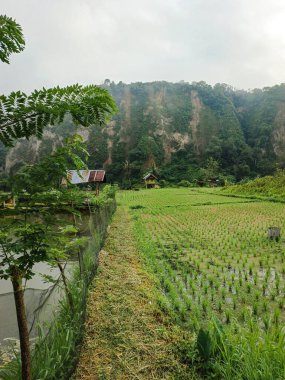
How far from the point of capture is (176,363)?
3.10 meters

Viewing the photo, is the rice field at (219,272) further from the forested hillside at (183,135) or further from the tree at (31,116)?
the forested hillside at (183,135)

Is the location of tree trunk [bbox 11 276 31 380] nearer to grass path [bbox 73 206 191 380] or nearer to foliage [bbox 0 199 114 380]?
foliage [bbox 0 199 114 380]

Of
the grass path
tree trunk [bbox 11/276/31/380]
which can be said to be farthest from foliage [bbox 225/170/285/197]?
tree trunk [bbox 11/276/31/380]

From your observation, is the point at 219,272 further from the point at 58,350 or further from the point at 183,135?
the point at 183,135

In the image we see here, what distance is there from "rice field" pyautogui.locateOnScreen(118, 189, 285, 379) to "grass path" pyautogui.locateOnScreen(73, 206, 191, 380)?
37 centimetres

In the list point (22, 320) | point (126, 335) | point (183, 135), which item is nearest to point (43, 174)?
point (22, 320)

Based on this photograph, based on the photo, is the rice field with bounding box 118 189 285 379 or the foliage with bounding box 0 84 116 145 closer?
the foliage with bounding box 0 84 116 145

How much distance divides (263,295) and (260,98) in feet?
293

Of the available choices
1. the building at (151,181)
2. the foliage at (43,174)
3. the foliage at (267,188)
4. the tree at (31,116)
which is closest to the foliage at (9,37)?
the tree at (31,116)

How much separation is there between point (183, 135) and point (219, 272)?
230 ft

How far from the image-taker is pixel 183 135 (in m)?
73.8

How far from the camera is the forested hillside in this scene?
62.6m

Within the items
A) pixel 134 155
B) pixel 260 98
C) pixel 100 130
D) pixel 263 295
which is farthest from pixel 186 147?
pixel 263 295

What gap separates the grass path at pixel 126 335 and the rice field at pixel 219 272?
0.37 metres
